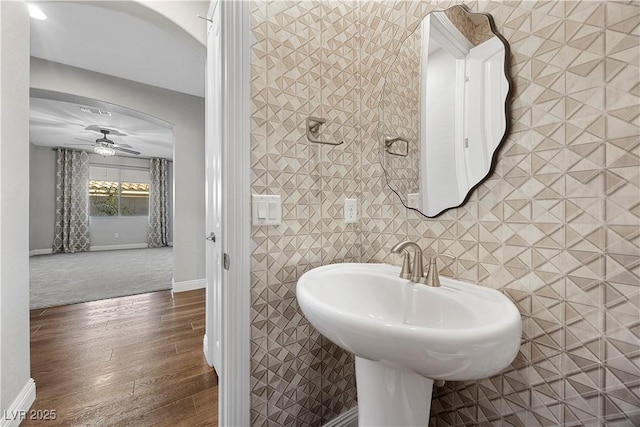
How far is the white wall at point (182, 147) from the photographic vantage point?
312cm

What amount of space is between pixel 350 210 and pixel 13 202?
164 cm

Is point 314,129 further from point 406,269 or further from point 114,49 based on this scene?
point 114,49

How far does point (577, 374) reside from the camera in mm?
739

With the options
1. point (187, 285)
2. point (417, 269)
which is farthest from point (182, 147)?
point (417, 269)

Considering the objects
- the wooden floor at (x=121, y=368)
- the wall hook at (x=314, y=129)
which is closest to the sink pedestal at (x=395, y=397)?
the wall hook at (x=314, y=129)

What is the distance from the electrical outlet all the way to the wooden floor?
1.28 meters

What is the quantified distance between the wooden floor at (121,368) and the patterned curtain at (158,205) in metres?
4.92

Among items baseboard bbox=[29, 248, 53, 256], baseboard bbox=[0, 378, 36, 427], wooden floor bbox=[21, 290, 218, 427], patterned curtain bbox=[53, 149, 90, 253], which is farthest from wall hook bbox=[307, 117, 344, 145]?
baseboard bbox=[29, 248, 53, 256]

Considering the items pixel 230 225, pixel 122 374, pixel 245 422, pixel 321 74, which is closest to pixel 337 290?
pixel 230 225

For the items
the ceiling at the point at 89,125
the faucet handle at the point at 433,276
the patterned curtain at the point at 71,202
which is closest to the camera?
the faucet handle at the point at 433,276

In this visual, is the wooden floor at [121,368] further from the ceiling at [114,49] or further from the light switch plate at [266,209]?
the ceiling at [114,49]

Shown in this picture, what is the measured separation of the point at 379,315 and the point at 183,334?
2.01m

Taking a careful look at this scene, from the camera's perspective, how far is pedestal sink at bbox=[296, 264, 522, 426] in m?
0.55

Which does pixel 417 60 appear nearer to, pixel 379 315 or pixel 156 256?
pixel 379 315
